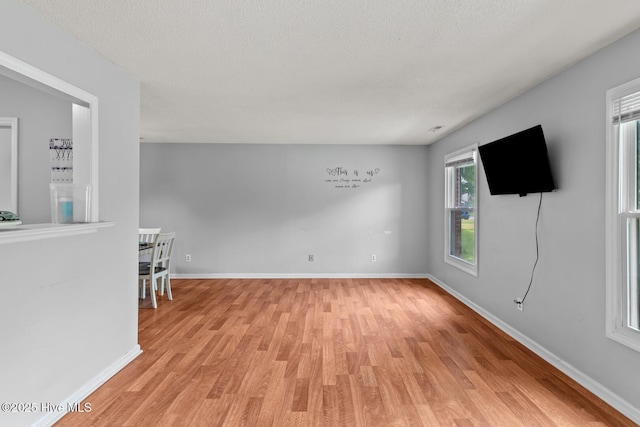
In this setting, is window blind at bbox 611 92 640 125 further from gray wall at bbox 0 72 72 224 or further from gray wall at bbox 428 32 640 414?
gray wall at bbox 0 72 72 224

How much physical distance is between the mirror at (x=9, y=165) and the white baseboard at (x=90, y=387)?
1.19 m

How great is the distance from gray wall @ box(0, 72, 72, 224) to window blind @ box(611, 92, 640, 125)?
355cm

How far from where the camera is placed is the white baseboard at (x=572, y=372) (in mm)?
2218

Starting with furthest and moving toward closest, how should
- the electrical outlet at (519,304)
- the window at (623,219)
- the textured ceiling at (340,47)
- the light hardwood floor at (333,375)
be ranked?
1. the electrical outlet at (519,304)
2. the window at (623,219)
3. the light hardwood floor at (333,375)
4. the textured ceiling at (340,47)

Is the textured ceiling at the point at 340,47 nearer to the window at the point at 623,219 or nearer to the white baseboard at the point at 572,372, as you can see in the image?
the window at the point at 623,219

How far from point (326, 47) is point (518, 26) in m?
1.19

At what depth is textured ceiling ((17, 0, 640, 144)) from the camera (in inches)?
79.2

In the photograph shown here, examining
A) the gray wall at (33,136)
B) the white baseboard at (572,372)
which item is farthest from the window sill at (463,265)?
the gray wall at (33,136)

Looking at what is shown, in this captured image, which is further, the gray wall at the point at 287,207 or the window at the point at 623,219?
the gray wall at the point at 287,207

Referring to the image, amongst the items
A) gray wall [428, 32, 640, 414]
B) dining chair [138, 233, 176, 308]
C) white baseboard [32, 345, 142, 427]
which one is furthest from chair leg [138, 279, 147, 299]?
gray wall [428, 32, 640, 414]

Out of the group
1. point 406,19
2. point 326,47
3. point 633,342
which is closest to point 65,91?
point 326,47

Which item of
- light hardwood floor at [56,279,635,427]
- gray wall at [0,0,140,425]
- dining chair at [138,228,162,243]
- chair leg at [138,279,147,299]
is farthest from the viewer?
dining chair at [138,228,162,243]

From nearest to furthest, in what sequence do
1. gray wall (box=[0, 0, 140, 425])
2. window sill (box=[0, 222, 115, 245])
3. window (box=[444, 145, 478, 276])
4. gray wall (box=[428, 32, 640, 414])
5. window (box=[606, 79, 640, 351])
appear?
1. window sill (box=[0, 222, 115, 245])
2. gray wall (box=[0, 0, 140, 425])
3. window (box=[606, 79, 640, 351])
4. gray wall (box=[428, 32, 640, 414])
5. window (box=[444, 145, 478, 276])

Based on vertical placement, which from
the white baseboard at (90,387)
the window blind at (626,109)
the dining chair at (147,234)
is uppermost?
the window blind at (626,109)
